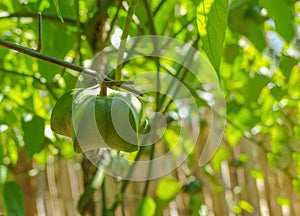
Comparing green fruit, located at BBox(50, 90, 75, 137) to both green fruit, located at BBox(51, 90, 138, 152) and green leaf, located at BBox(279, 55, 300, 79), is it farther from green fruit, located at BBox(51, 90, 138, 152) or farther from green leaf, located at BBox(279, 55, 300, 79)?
green leaf, located at BBox(279, 55, 300, 79)

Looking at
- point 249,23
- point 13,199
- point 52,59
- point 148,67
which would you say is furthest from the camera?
point 148,67

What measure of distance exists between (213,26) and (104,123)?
0.36 ft

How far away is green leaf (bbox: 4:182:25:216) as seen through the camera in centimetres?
82

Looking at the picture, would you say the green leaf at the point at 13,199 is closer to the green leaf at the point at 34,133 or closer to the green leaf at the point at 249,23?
the green leaf at the point at 34,133

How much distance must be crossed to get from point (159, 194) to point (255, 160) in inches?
41.2

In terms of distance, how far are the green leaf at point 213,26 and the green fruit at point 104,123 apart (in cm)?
8

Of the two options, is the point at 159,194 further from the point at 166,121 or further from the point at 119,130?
the point at 119,130

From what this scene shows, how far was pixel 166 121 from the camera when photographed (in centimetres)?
98

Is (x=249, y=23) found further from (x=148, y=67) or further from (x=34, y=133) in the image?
(x=34, y=133)

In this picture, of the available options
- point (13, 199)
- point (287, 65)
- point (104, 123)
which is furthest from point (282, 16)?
point (13, 199)

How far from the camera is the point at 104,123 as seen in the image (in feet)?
1.54

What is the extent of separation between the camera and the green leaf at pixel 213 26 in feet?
1.51

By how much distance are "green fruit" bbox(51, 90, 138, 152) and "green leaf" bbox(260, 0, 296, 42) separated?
10.7 inches

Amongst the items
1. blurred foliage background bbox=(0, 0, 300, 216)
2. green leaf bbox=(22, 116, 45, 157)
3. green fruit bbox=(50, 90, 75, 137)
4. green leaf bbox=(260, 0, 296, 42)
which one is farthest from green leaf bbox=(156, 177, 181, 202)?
green fruit bbox=(50, 90, 75, 137)
